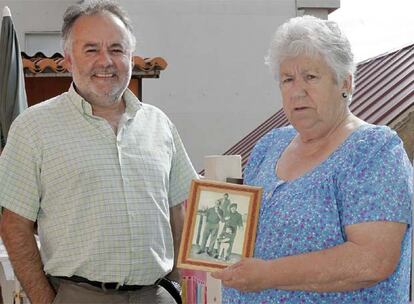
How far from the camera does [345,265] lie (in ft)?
8.82

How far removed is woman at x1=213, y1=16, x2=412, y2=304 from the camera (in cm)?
270

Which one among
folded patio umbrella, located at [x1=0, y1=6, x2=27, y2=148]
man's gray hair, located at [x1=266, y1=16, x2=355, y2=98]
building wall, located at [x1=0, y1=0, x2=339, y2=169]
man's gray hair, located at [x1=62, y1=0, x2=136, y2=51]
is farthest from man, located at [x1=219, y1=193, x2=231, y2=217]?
building wall, located at [x1=0, y1=0, x2=339, y2=169]

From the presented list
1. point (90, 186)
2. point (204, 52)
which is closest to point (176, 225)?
point (90, 186)

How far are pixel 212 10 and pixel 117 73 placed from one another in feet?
36.6

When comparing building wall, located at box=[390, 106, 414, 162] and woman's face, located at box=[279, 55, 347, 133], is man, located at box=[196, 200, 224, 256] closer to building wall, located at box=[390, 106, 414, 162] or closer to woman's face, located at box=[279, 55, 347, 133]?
woman's face, located at box=[279, 55, 347, 133]

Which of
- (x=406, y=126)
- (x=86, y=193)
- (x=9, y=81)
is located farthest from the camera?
(x=9, y=81)

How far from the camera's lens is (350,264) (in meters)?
2.68

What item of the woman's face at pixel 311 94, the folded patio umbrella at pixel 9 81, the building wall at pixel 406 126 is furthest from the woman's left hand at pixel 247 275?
the folded patio umbrella at pixel 9 81

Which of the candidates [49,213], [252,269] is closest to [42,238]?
[49,213]

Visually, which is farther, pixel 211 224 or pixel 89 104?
pixel 89 104

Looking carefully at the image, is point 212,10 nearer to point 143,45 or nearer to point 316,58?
point 143,45

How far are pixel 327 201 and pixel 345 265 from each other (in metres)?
0.25

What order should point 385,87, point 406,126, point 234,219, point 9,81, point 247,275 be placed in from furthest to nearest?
1. point 9,81
2. point 385,87
3. point 406,126
4. point 234,219
5. point 247,275

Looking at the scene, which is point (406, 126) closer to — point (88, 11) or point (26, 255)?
point (88, 11)
